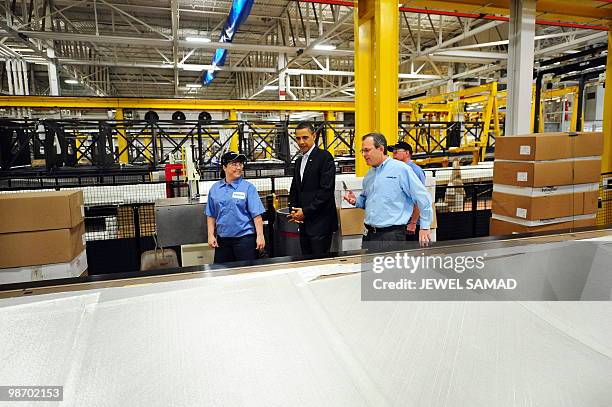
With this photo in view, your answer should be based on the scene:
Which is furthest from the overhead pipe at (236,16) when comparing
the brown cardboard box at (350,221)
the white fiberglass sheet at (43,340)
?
the white fiberglass sheet at (43,340)

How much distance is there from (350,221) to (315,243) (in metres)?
0.60

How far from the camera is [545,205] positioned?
3582 mm

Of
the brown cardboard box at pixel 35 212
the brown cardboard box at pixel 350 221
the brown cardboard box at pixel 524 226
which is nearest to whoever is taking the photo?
the brown cardboard box at pixel 35 212

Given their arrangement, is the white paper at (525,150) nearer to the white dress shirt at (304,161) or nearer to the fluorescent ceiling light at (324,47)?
the white dress shirt at (304,161)

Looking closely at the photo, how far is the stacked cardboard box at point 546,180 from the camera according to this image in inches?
138

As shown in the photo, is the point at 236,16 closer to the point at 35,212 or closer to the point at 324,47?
the point at 324,47

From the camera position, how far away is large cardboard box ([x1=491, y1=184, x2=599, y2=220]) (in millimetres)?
3555

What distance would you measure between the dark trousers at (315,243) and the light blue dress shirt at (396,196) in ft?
1.96

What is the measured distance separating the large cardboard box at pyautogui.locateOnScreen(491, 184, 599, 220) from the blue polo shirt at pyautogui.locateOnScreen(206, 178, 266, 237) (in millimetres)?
2507

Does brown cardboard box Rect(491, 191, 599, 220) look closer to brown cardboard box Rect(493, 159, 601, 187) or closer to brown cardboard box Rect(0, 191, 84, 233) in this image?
brown cardboard box Rect(493, 159, 601, 187)

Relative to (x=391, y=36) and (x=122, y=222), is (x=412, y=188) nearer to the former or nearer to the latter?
(x=391, y=36)

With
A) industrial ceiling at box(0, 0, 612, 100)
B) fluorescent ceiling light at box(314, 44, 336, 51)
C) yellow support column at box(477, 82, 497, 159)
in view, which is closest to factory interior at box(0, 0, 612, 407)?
industrial ceiling at box(0, 0, 612, 100)

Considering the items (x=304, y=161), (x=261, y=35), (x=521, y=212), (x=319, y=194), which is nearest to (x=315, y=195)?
(x=319, y=194)

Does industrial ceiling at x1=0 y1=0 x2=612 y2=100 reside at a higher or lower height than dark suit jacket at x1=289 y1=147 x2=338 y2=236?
higher
